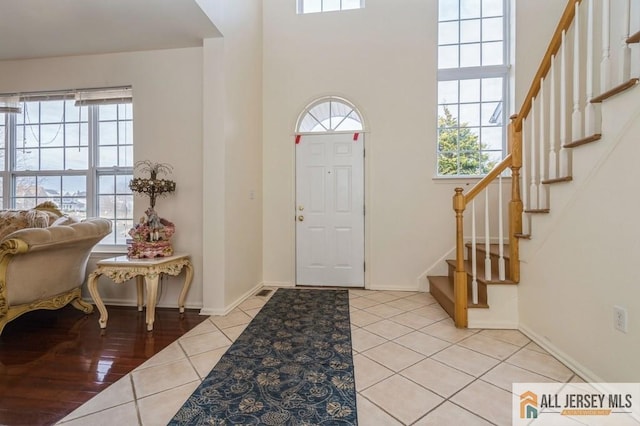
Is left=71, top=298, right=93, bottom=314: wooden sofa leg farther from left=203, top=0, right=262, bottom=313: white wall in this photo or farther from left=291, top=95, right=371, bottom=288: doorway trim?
left=291, top=95, right=371, bottom=288: doorway trim

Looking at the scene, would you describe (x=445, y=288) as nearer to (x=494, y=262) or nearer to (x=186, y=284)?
(x=494, y=262)

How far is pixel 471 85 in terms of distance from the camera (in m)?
3.67

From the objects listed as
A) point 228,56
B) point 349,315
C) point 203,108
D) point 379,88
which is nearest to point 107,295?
point 203,108

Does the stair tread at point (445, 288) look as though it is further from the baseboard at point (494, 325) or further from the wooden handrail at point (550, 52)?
the wooden handrail at point (550, 52)

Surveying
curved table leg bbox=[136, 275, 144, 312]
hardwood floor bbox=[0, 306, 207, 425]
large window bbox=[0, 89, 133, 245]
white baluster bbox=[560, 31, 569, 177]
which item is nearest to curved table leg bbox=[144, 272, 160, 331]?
hardwood floor bbox=[0, 306, 207, 425]

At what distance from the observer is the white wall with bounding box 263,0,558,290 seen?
3572 millimetres

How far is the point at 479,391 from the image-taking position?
5.25 feet

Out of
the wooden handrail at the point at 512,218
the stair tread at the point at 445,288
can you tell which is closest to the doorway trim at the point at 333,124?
the stair tread at the point at 445,288

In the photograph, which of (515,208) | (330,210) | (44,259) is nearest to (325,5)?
(330,210)

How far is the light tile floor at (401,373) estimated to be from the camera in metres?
1.42

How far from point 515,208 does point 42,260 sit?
12.9 feet

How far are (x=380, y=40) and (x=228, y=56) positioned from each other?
194 cm

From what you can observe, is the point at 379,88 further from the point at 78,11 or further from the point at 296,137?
the point at 78,11

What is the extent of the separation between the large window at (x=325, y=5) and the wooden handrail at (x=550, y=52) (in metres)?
2.50
